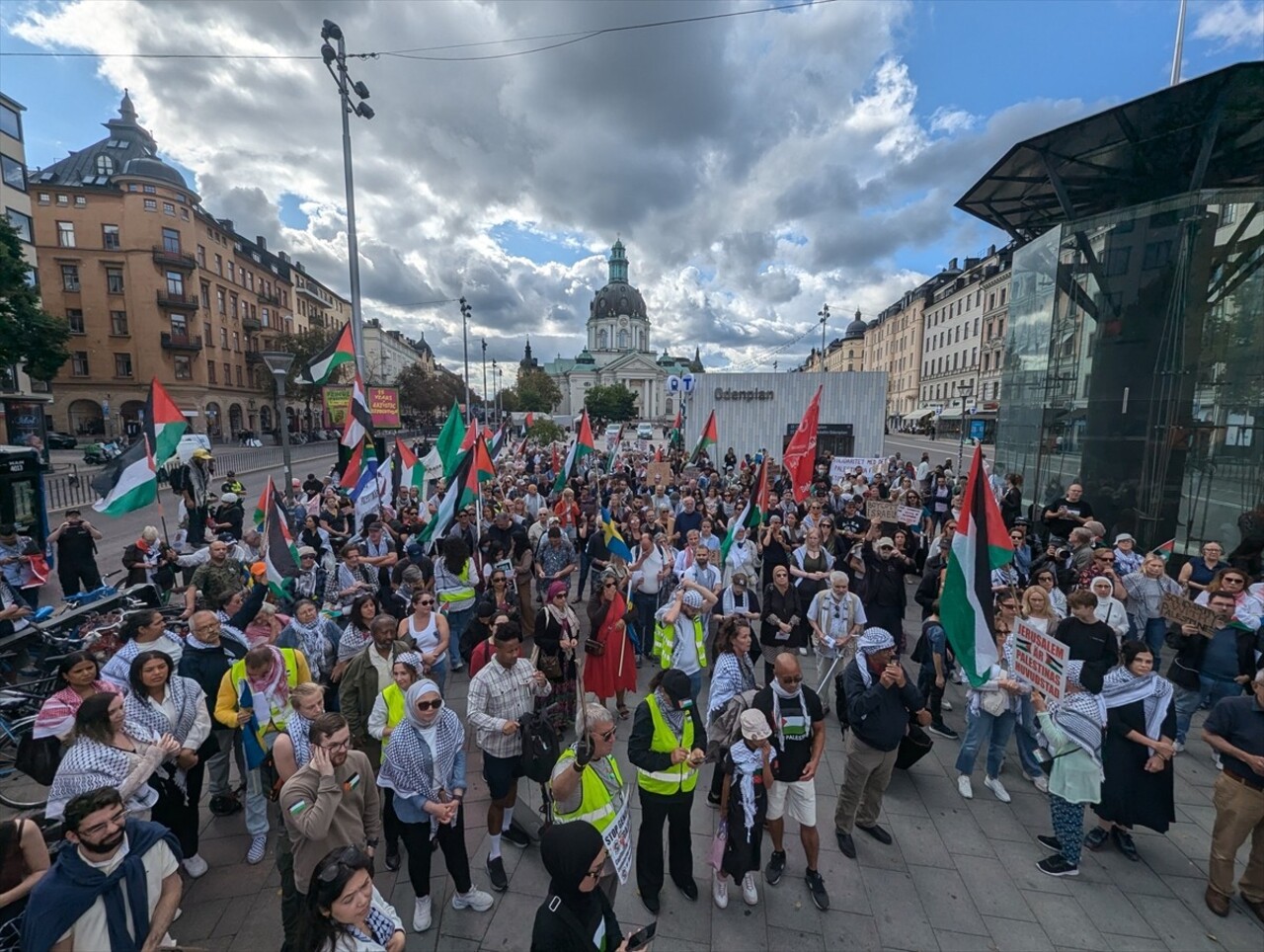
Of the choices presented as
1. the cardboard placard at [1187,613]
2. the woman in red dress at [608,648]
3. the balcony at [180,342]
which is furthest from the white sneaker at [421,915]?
the balcony at [180,342]

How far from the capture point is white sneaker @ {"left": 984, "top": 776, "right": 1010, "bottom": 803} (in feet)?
16.9

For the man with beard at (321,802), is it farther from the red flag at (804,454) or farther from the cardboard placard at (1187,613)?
the red flag at (804,454)

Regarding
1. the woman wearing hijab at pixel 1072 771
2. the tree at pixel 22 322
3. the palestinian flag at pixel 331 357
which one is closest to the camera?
the woman wearing hijab at pixel 1072 771

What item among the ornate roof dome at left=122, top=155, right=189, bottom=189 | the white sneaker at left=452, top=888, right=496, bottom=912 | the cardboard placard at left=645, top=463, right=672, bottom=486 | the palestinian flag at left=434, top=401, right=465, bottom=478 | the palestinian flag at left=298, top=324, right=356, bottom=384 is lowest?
the white sneaker at left=452, top=888, right=496, bottom=912

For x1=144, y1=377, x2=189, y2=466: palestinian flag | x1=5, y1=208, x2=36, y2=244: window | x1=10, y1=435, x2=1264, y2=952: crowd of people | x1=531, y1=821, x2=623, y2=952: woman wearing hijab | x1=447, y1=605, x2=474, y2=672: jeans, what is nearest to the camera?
x1=531, y1=821, x2=623, y2=952: woman wearing hijab

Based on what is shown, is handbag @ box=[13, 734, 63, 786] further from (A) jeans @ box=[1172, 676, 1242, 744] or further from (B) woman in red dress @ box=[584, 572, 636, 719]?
(A) jeans @ box=[1172, 676, 1242, 744]

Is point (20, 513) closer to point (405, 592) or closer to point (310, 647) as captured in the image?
point (405, 592)

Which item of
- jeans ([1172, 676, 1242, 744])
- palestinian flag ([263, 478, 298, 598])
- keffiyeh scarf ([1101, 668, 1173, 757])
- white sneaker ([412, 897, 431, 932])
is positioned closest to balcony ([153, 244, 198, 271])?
palestinian flag ([263, 478, 298, 598])

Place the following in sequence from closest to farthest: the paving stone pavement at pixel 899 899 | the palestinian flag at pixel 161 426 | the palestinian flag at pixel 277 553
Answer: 1. the paving stone pavement at pixel 899 899
2. the palestinian flag at pixel 277 553
3. the palestinian flag at pixel 161 426

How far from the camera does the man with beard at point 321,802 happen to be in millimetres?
2906

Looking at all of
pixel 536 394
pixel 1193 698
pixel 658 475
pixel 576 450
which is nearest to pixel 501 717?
pixel 1193 698

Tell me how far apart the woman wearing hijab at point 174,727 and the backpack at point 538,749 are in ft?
7.45

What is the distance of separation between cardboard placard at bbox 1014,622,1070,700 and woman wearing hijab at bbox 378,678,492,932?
4.58 m

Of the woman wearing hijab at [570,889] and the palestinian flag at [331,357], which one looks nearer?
the woman wearing hijab at [570,889]
